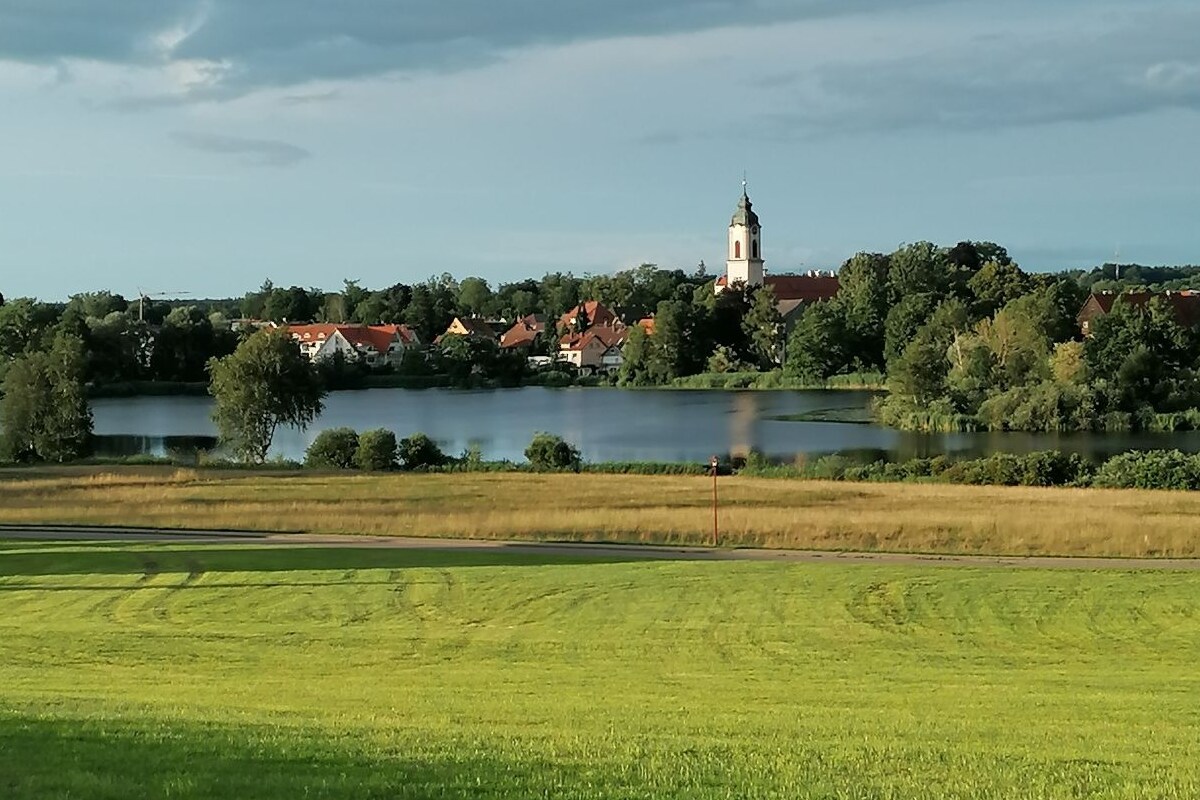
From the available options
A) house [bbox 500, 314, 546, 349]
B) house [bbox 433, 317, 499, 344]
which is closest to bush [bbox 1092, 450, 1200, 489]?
house [bbox 500, 314, 546, 349]

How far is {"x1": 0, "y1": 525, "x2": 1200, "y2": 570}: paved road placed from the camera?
989 inches

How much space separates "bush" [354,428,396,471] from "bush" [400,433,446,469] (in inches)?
19.6

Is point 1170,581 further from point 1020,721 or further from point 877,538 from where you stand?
point 1020,721

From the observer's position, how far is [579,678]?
47.1 ft

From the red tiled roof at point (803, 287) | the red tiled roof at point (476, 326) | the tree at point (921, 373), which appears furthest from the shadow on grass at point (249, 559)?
the red tiled roof at point (476, 326)

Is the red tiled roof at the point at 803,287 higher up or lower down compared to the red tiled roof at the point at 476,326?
higher up

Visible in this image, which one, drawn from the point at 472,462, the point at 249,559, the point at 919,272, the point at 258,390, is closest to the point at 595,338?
the point at 919,272

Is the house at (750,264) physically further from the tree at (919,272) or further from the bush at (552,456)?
the bush at (552,456)

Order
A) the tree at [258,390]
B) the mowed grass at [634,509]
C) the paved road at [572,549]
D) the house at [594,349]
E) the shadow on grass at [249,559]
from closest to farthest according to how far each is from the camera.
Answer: the shadow on grass at [249,559] → the paved road at [572,549] → the mowed grass at [634,509] → the tree at [258,390] → the house at [594,349]

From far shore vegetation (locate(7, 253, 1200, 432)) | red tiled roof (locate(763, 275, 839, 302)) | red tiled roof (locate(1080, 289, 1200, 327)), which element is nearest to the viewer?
far shore vegetation (locate(7, 253, 1200, 432))

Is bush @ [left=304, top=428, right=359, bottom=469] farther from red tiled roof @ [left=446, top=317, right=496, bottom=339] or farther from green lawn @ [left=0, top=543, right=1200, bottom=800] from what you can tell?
red tiled roof @ [left=446, top=317, right=496, bottom=339]

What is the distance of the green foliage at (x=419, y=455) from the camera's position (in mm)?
57344

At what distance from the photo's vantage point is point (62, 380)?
65.2m

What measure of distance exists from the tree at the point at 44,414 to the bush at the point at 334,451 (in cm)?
1369
